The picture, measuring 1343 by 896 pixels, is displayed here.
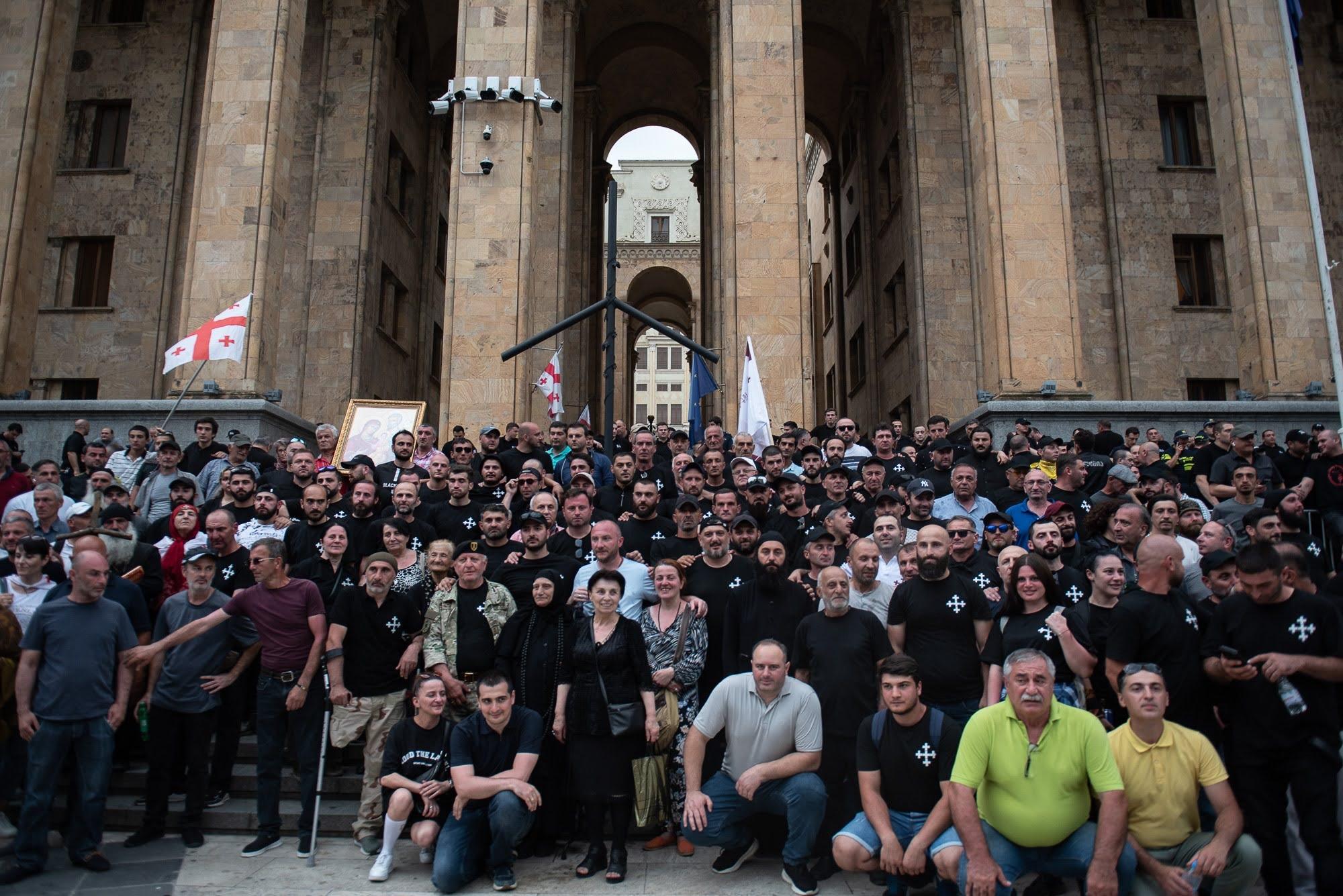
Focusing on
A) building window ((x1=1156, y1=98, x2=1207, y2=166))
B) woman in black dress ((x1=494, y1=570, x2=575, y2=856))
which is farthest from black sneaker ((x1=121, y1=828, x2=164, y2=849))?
building window ((x1=1156, y1=98, x2=1207, y2=166))

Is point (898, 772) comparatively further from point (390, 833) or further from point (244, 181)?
point (244, 181)

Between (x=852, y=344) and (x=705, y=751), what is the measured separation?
86.6 ft

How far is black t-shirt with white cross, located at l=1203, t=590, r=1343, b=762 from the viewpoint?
620 cm

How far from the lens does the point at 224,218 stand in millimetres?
18484

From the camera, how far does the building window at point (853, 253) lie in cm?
3106

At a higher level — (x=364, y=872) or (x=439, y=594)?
(x=439, y=594)

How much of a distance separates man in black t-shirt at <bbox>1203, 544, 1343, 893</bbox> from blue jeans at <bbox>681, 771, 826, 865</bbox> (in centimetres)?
273

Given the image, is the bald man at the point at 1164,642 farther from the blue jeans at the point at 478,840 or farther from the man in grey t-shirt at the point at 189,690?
the man in grey t-shirt at the point at 189,690

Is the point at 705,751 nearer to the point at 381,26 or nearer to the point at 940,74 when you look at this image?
the point at 940,74

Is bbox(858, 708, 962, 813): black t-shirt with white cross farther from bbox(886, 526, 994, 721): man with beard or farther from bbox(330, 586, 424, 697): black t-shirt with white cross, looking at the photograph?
bbox(330, 586, 424, 697): black t-shirt with white cross

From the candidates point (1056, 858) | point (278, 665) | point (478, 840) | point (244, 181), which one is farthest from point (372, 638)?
point (244, 181)

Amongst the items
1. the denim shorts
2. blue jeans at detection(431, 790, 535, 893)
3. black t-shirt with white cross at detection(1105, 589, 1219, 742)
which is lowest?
blue jeans at detection(431, 790, 535, 893)

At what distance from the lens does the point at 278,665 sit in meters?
8.19

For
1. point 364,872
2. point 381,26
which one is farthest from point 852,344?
point 364,872
